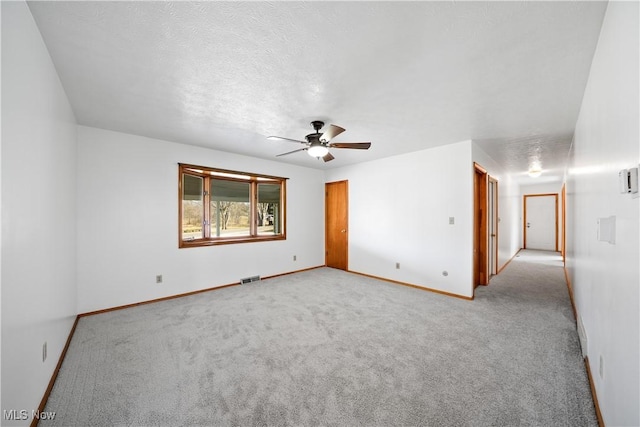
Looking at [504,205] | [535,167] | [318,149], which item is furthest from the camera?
[504,205]

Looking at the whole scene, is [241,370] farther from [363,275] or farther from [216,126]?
[363,275]

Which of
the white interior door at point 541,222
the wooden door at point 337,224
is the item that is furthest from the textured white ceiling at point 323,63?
the white interior door at point 541,222

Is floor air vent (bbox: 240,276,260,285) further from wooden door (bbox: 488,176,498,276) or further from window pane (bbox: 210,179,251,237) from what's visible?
wooden door (bbox: 488,176,498,276)

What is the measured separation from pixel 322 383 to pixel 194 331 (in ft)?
5.36

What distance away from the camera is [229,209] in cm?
476

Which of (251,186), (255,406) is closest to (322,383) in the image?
(255,406)

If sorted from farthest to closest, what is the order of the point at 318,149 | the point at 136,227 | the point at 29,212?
the point at 136,227 → the point at 318,149 → the point at 29,212

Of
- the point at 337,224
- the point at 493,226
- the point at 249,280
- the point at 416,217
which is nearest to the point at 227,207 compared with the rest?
the point at 249,280

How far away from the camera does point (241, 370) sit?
206cm

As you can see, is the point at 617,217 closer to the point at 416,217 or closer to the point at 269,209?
the point at 416,217

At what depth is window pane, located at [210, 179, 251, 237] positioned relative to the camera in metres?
4.53

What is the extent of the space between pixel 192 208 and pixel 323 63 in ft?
11.0

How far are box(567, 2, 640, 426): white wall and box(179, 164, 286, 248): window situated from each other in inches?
176

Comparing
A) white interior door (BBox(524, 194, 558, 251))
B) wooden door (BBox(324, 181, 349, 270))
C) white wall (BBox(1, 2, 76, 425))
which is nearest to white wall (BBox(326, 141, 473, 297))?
wooden door (BBox(324, 181, 349, 270))
